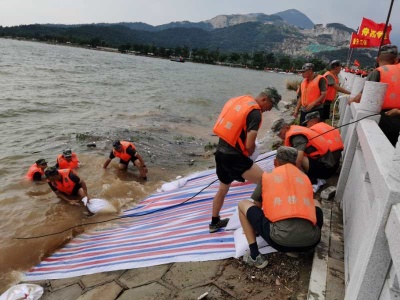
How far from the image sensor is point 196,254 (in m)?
3.75

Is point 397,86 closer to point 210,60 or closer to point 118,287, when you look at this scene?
point 118,287

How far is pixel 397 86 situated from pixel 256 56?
340ft

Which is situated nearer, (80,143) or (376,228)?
(376,228)

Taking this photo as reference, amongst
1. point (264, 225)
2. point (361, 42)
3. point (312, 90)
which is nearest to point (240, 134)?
point (264, 225)

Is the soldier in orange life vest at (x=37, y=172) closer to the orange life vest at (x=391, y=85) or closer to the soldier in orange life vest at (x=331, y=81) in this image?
the soldier in orange life vest at (x=331, y=81)

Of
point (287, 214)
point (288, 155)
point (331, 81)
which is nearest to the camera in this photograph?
point (287, 214)

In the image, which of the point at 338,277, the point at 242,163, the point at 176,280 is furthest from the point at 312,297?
the point at 242,163

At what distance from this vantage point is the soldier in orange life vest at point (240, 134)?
362 cm

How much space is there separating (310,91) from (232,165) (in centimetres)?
359

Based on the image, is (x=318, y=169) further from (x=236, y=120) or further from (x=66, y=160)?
(x=66, y=160)

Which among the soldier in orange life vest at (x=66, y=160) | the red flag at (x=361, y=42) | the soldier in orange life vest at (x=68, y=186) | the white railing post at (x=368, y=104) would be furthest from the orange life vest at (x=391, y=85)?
the red flag at (x=361, y=42)

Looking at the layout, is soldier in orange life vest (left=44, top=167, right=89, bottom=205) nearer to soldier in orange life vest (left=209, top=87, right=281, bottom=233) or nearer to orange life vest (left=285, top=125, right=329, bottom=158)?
soldier in orange life vest (left=209, top=87, right=281, bottom=233)

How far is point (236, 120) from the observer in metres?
3.68

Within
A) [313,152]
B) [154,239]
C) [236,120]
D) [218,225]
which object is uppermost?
[236,120]
